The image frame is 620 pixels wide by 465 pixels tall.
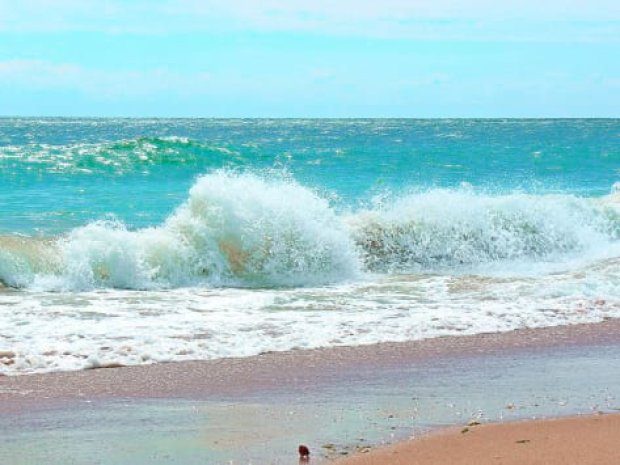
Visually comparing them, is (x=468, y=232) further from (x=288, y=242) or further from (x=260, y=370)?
(x=260, y=370)

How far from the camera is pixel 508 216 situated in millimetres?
16703

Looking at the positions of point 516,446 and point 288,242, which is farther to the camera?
point 288,242

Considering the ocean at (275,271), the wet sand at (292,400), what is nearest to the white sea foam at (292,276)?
the ocean at (275,271)

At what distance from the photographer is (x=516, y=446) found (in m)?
→ 5.26

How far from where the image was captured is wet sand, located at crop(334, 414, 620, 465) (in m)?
5.01

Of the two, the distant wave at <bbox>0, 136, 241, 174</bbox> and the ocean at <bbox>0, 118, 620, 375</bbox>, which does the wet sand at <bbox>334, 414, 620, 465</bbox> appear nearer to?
the ocean at <bbox>0, 118, 620, 375</bbox>

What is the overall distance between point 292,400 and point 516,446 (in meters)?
1.72

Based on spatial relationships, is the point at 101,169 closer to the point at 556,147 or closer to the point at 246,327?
the point at 246,327

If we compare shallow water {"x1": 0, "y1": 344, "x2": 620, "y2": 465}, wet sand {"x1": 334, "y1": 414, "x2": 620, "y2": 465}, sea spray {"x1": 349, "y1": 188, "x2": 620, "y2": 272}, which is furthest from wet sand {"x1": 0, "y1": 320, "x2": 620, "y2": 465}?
sea spray {"x1": 349, "y1": 188, "x2": 620, "y2": 272}

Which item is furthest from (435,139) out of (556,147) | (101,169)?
(101,169)

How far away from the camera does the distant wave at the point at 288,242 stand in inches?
484

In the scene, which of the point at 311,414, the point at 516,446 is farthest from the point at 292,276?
the point at 516,446

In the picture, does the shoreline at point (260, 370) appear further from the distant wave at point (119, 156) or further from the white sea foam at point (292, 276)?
the distant wave at point (119, 156)

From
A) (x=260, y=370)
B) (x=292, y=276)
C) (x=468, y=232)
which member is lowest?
(x=292, y=276)
